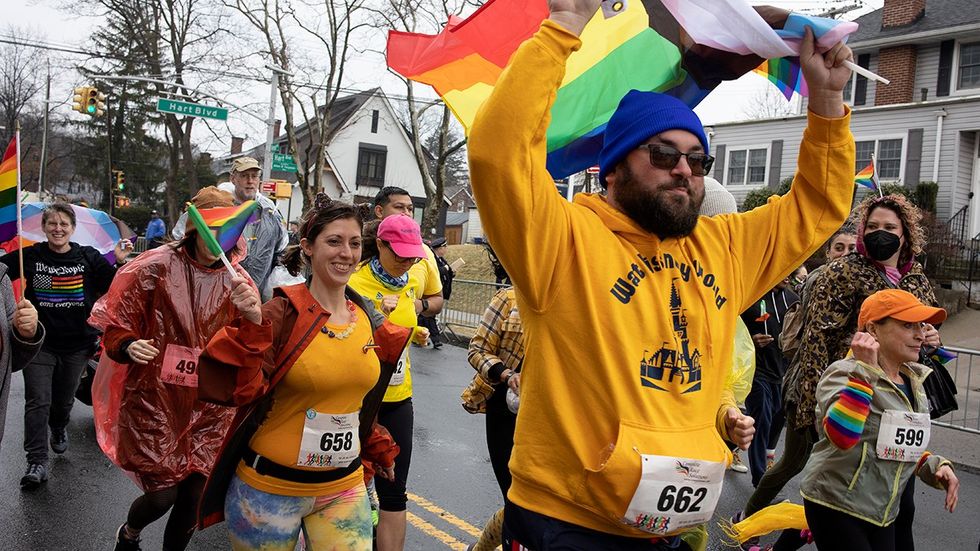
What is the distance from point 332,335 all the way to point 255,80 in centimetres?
3142

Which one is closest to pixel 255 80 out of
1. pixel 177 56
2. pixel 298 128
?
pixel 177 56

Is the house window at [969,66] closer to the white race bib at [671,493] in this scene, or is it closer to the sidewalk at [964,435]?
the sidewalk at [964,435]

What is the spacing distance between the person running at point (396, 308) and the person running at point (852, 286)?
224 centimetres

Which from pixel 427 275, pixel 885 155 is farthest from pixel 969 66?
pixel 427 275

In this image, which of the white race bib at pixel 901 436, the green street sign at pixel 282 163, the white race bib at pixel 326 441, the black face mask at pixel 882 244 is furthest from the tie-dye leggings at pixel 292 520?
the green street sign at pixel 282 163

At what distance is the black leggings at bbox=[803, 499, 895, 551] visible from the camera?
3777 millimetres

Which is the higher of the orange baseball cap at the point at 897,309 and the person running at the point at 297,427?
the orange baseball cap at the point at 897,309

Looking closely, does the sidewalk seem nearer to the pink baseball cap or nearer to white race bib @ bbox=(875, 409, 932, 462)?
white race bib @ bbox=(875, 409, 932, 462)

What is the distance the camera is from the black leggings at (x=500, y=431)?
14.9 feet

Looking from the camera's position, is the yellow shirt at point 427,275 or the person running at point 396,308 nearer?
the person running at point 396,308

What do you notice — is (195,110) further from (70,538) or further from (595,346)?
(595,346)

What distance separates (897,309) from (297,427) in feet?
9.25

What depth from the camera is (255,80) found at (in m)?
32.8

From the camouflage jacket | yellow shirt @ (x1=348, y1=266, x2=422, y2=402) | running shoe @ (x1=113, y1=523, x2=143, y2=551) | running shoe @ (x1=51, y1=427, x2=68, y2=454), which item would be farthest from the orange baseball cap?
running shoe @ (x1=51, y1=427, x2=68, y2=454)
